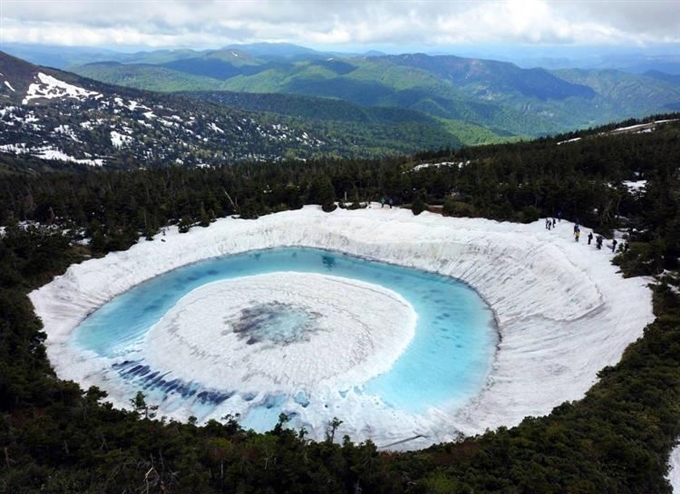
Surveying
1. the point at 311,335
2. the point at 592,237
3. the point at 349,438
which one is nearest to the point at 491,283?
the point at 592,237

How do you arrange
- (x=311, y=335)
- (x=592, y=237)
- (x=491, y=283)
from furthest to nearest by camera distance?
(x=592, y=237) → (x=491, y=283) → (x=311, y=335)

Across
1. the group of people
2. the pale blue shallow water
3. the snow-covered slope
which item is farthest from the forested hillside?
the pale blue shallow water

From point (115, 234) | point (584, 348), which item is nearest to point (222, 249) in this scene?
point (115, 234)

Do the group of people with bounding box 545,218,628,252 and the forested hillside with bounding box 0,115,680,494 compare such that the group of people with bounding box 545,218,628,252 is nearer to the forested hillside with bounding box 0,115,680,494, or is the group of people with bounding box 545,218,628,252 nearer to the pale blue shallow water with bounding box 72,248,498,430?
the forested hillside with bounding box 0,115,680,494

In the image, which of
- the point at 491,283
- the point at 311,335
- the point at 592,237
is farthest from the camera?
the point at 592,237

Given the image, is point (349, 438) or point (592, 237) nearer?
point (349, 438)

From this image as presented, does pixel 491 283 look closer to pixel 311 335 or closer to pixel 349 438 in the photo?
pixel 311 335
